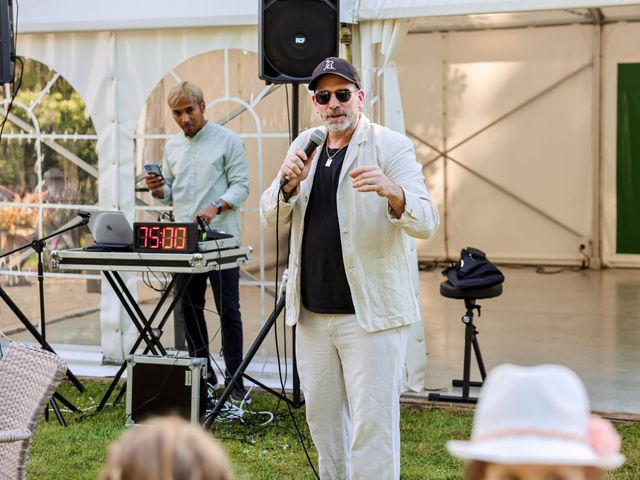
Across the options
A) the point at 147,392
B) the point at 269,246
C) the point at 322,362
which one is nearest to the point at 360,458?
the point at 322,362

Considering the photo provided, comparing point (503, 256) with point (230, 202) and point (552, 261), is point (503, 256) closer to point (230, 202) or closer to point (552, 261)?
point (552, 261)

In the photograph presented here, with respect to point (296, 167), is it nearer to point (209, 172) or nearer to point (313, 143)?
point (313, 143)

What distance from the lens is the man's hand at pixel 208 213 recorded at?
18.2 ft

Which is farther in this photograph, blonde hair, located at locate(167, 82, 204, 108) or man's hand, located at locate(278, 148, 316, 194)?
blonde hair, located at locate(167, 82, 204, 108)

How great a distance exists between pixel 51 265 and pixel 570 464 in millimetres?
6064

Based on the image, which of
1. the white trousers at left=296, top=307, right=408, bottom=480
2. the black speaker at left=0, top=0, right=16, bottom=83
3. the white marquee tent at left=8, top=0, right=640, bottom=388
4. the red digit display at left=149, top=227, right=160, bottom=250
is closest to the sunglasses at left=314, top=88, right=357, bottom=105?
the white trousers at left=296, top=307, right=408, bottom=480

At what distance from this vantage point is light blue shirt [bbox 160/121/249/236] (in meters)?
5.94

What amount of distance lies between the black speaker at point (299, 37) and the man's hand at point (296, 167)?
1554 mm

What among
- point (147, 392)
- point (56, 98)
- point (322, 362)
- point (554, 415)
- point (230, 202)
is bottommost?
point (147, 392)

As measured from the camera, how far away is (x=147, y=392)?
214 inches

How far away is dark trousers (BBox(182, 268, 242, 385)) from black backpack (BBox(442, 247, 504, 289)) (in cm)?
126

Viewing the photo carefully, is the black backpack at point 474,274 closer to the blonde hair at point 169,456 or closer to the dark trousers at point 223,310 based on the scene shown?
the dark trousers at point 223,310

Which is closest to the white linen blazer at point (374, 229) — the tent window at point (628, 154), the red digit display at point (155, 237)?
the red digit display at point (155, 237)

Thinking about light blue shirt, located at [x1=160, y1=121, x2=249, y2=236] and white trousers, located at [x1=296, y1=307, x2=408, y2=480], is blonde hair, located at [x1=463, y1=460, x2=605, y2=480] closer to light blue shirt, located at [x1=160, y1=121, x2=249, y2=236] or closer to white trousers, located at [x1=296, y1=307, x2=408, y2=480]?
white trousers, located at [x1=296, y1=307, x2=408, y2=480]
